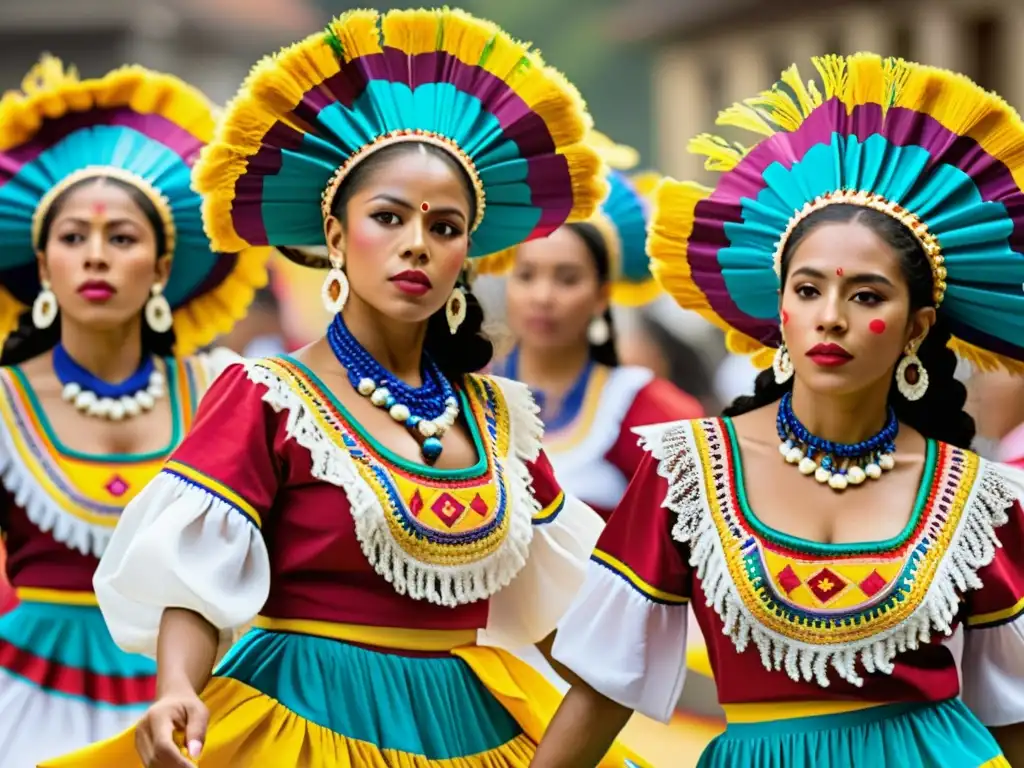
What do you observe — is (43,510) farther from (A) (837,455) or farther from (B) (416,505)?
(A) (837,455)

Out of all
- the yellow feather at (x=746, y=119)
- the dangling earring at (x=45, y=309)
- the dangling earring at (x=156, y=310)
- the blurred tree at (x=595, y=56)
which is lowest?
the dangling earring at (x=45, y=309)

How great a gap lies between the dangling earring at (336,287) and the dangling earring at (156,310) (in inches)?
41.3

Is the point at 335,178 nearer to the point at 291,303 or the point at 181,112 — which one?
the point at 181,112

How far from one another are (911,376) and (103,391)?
1.99 metres

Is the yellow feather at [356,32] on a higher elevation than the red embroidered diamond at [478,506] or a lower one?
higher

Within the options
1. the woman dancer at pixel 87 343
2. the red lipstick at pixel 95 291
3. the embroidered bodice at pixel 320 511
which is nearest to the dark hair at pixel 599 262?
the woman dancer at pixel 87 343

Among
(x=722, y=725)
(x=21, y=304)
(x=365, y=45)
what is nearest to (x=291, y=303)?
(x=21, y=304)

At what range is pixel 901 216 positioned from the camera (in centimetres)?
298

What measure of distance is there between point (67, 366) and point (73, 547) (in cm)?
45

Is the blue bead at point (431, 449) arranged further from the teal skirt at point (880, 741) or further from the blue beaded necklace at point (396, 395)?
the teal skirt at point (880, 741)

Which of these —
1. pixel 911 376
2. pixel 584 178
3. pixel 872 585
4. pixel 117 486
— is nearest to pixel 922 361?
pixel 911 376

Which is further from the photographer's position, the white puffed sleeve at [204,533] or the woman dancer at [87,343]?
the woman dancer at [87,343]

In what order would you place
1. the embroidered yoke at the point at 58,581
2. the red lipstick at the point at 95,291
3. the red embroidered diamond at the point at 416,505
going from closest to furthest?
1. the red embroidered diamond at the point at 416,505
2. the embroidered yoke at the point at 58,581
3. the red lipstick at the point at 95,291

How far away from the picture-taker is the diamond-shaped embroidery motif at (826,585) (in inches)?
114
